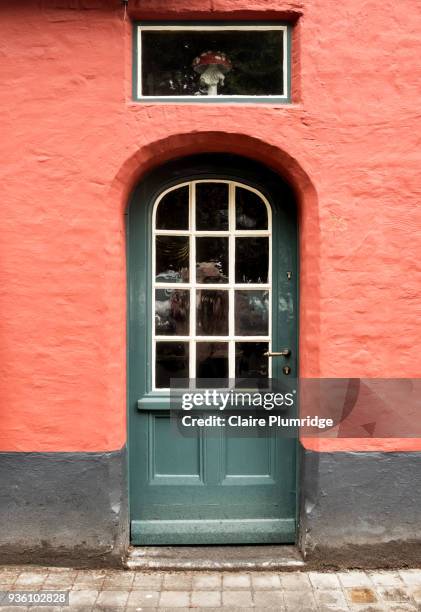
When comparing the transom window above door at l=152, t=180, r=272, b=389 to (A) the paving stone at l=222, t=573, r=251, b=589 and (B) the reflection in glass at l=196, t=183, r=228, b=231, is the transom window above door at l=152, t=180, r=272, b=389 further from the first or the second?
(A) the paving stone at l=222, t=573, r=251, b=589

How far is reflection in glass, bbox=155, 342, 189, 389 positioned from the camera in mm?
3777

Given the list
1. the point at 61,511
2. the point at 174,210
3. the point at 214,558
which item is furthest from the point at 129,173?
the point at 214,558

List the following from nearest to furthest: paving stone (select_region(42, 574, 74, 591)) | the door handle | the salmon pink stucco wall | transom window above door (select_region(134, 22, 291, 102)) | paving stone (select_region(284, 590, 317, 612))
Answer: paving stone (select_region(284, 590, 317, 612)), paving stone (select_region(42, 574, 74, 591)), the salmon pink stucco wall, transom window above door (select_region(134, 22, 291, 102)), the door handle

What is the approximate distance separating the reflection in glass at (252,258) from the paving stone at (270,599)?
2.04 m

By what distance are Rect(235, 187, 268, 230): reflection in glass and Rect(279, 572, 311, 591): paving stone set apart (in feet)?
7.76

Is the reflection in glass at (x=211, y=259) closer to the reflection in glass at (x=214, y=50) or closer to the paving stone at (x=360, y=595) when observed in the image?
the reflection in glass at (x=214, y=50)

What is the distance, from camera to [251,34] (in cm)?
356

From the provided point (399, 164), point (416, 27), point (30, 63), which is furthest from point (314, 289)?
point (30, 63)

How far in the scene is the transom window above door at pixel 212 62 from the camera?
3.53 m

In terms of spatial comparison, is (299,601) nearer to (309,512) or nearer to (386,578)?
(309,512)

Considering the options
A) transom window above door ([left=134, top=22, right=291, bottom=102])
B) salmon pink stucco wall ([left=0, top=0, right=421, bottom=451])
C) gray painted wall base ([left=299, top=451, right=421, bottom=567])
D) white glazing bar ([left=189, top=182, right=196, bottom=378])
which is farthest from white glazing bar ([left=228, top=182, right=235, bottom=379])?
gray painted wall base ([left=299, top=451, right=421, bottom=567])

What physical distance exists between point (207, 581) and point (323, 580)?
75 centimetres

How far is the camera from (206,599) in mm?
3160

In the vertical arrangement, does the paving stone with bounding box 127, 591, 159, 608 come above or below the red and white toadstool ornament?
below
